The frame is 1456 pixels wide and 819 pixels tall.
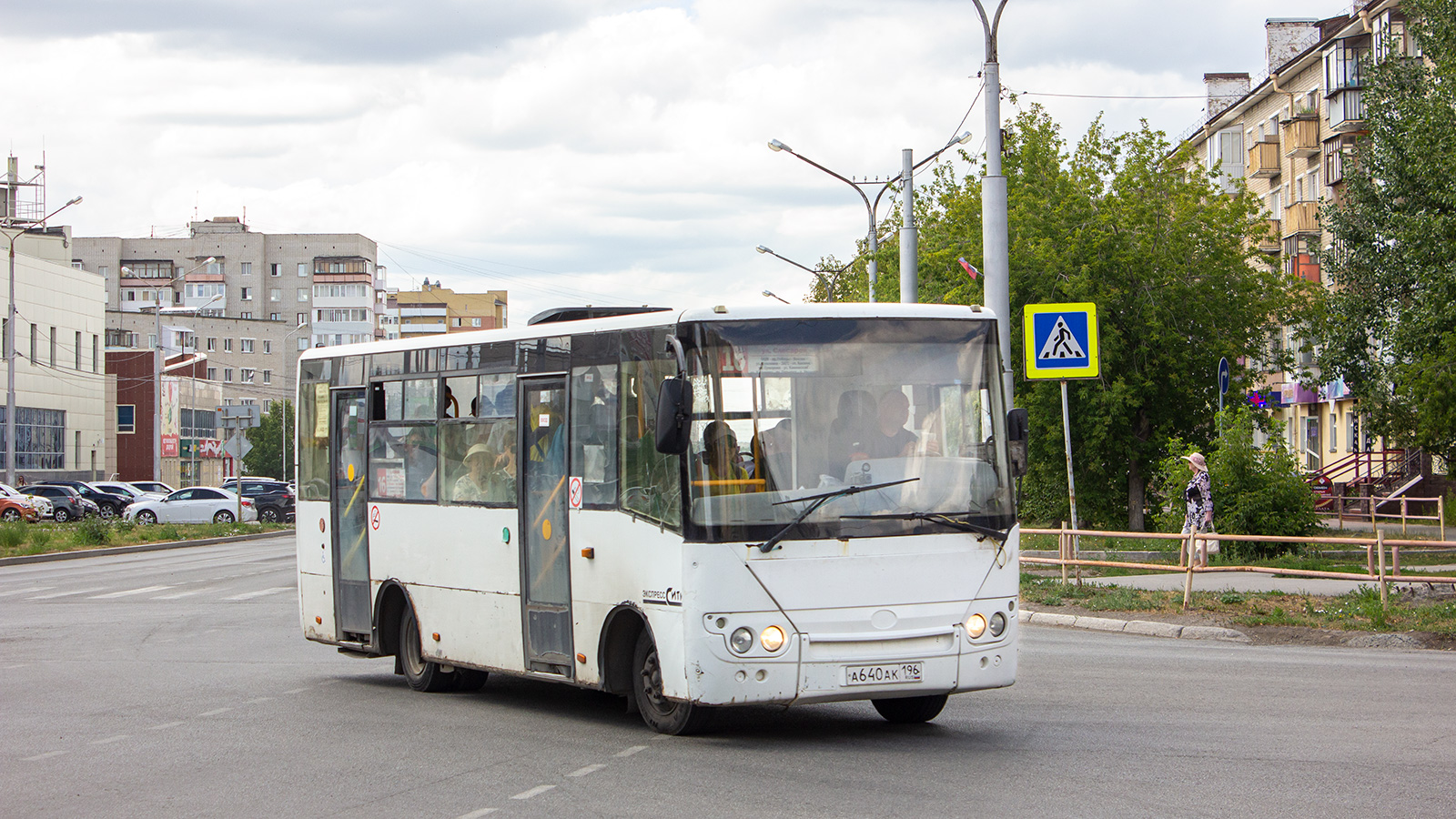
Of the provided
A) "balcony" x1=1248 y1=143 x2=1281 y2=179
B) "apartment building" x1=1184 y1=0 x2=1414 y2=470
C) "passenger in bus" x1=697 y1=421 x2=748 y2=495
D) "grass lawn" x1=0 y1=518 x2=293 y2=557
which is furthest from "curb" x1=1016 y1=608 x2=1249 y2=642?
"balcony" x1=1248 y1=143 x2=1281 y2=179

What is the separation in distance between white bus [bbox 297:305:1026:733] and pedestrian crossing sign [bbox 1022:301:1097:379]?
916 centimetres

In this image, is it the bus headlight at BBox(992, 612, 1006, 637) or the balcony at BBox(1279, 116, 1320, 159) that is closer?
the bus headlight at BBox(992, 612, 1006, 637)

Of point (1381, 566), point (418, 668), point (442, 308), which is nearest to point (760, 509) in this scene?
point (418, 668)

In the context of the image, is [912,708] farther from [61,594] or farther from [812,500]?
[61,594]

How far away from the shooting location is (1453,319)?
92.6ft

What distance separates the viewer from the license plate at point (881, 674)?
8.82 m

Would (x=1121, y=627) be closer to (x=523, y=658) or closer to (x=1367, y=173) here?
(x=523, y=658)

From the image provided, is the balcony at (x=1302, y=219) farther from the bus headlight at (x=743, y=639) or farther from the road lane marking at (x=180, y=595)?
the bus headlight at (x=743, y=639)

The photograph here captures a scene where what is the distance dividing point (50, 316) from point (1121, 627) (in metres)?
71.1

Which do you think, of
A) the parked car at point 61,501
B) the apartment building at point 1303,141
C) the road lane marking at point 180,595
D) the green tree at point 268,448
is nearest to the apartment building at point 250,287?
the green tree at point 268,448

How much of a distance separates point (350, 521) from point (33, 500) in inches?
1851

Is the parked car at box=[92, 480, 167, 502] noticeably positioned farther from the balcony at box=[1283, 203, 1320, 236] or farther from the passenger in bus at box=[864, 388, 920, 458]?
the passenger in bus at box=[864, 388, 920, 458]

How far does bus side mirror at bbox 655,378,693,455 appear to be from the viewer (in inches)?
336

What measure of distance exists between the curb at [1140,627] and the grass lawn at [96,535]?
26.7 meters
